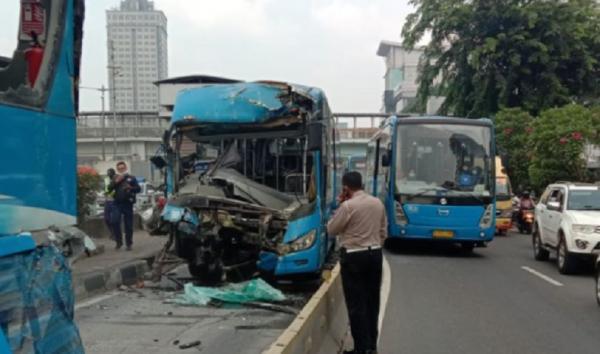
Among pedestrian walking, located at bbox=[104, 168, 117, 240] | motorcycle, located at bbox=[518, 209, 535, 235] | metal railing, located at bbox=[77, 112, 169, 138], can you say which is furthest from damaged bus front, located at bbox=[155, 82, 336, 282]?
metal railing, located at bbox=[77, 112, 169, 138]

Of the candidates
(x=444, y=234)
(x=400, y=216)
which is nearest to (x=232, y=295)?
(x=400, y=216)

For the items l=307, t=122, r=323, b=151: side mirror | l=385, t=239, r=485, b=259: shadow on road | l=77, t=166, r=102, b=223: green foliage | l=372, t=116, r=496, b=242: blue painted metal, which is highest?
l=307, t=122, r=323, b=151: side mirror

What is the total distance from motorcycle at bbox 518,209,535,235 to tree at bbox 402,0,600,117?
836 cm

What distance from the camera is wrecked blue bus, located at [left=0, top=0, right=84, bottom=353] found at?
2.81m

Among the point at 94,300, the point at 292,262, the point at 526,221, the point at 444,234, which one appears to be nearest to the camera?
the point at 292,262

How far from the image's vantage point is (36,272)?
300cm

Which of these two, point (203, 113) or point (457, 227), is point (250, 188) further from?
point (457, 227)

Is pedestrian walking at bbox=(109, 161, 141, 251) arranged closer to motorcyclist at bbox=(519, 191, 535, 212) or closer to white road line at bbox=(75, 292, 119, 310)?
white road line at bbox=(75, 292, 119, 310)

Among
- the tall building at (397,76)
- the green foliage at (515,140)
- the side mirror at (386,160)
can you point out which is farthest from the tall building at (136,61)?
the tall building at (397,76)

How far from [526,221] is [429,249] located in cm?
796

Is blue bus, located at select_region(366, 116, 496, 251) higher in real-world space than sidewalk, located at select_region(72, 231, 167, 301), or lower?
higher

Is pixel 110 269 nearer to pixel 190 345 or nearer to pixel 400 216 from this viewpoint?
pixel 190 345

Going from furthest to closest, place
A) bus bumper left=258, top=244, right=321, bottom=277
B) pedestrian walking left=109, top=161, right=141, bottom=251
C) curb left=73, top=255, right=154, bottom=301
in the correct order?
pedestrian walking left=109, top=161, right=141, bottom=251 < curb left=73, top=255, right=154, bottom=301 < bus bumper left=258, top=244, right=321, bottom=277

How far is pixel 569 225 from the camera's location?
1201 centimetres
